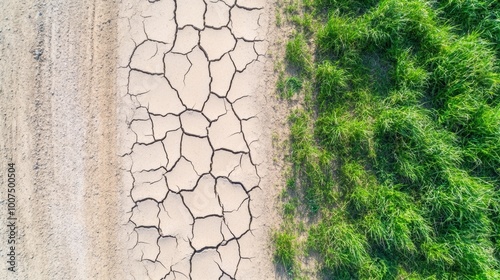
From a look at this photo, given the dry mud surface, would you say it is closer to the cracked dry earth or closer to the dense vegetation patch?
the cracked dry earth

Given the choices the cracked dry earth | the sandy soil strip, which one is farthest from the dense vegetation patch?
the sandy soil strip

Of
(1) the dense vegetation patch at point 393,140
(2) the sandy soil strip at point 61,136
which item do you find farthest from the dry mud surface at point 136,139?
(1) the dense vegetation patch at point 393,140

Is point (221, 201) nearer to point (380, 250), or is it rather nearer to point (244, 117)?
point (244, 117)

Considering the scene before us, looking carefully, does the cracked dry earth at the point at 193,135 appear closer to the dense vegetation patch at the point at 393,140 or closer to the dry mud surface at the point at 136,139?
the dry mud surface at the point at 136,139

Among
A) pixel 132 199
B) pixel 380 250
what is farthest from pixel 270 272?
pixel 132 199
